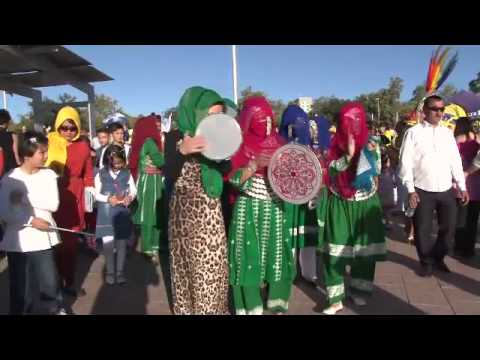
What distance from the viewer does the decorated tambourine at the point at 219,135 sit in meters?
2.54

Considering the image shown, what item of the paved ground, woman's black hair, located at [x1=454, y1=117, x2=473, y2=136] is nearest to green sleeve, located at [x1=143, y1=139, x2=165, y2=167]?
the paved ground

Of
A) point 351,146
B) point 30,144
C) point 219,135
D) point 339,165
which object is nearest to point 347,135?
point 351,146

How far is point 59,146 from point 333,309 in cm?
279

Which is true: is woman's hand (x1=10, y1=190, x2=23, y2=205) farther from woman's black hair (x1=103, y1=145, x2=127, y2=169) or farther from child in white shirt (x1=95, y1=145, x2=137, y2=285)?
woman's black hair (x1=103, y1=145, x2=127, y2=169)

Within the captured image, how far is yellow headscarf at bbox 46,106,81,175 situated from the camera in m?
3.85

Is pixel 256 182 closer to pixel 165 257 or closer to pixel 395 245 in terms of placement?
pixel 165 257

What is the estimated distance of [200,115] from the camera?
2.62m

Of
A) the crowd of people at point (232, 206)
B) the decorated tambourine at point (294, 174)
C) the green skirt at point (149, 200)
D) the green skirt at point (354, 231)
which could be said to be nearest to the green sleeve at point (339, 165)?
the crowd of people at point (232, 206)

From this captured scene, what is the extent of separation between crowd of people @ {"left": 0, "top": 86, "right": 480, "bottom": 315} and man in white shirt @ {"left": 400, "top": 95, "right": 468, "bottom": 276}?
0.01 m

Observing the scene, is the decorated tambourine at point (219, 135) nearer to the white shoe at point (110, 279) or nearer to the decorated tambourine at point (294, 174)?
the decorated tambourine at point (294, 174)

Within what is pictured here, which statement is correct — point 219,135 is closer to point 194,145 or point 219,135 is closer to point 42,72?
point 194,145

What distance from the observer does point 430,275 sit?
4.44 m

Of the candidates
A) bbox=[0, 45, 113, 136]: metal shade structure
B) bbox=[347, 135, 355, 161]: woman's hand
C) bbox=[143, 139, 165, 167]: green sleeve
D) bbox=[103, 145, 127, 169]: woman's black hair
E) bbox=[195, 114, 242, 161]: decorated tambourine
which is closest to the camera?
bbox=[195, 114, 242, 161]: decorated tambourine

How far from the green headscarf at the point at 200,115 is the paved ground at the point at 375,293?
60.4 inches
